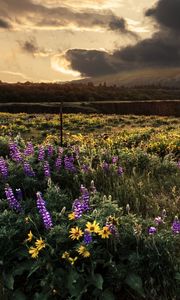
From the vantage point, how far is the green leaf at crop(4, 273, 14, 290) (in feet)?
16.6

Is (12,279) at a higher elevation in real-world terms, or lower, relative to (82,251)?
lower

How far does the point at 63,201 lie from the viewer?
6555 mm

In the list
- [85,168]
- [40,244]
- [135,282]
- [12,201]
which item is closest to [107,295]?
[135,282]

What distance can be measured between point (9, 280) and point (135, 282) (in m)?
1.35

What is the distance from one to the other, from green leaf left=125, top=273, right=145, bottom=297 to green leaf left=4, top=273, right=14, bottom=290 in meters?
1.22

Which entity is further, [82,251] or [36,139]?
[36,139]

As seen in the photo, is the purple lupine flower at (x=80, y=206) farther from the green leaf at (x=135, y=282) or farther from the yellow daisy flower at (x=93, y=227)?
the green leaf at (x=135, y=282)

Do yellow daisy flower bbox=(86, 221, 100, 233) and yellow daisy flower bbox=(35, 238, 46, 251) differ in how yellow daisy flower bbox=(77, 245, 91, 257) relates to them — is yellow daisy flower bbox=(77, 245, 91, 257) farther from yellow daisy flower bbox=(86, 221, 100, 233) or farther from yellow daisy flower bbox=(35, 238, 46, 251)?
yellow daisy flower bbox=(35, 238, 46, 251)

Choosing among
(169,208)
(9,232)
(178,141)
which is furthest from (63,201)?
(178,141)

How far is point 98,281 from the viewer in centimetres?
489

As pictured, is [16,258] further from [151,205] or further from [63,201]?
[151,205]

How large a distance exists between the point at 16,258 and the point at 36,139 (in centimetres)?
1190

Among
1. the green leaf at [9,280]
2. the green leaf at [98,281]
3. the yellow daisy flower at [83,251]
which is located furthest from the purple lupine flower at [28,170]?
the green leaf at [98,281]

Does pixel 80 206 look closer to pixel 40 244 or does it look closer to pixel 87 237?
pixel 87 237
